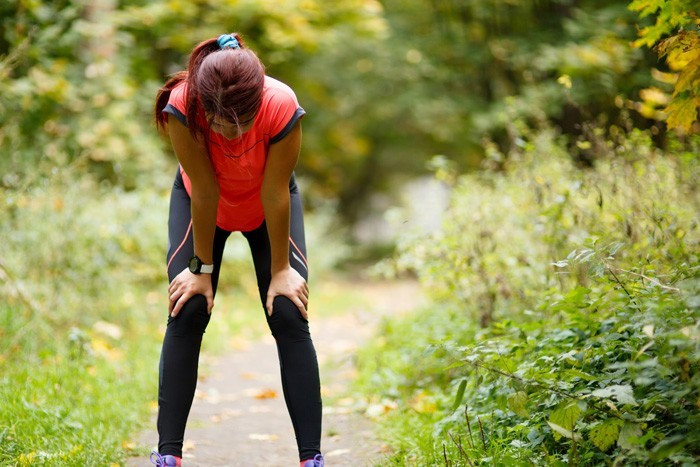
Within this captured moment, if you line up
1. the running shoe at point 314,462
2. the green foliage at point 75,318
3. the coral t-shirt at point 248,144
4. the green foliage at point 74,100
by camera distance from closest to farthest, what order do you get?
the coral t-shirt at point 248,144
the running shoe at point 314,462
the green foliage at point 75,318
the green foliage at point 74,100

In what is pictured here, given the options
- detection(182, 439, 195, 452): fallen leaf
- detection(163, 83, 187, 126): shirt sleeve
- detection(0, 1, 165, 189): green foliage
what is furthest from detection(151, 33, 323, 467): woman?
detection(0, 1, 165, 189): green foliage

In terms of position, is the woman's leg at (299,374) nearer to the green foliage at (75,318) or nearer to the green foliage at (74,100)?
the green foliage at (75,318)

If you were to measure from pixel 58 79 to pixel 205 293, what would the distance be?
192 inches

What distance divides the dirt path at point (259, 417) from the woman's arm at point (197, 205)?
944mm

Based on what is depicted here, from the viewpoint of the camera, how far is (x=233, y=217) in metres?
2.57

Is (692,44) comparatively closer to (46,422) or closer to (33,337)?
(46,422)

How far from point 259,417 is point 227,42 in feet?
8.01

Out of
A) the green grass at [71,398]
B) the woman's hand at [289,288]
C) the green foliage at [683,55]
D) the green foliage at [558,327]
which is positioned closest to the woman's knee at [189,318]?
the woman's hand at [289,288]

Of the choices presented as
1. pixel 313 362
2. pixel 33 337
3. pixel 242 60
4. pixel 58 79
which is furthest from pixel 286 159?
pixel 58 79

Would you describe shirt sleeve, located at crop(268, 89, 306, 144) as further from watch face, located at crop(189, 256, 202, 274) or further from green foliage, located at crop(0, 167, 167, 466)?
green foliage, located at crop(0, 167, 167, 466)

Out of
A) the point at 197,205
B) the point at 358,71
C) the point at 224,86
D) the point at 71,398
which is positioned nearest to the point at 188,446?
the point at 71,398

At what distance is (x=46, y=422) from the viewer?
3.07 meters

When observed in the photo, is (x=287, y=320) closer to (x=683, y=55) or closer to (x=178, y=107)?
(x=178, y=107)

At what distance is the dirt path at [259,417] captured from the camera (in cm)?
313
